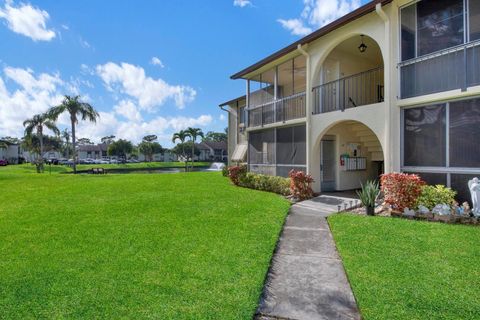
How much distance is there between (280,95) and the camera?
17.2m

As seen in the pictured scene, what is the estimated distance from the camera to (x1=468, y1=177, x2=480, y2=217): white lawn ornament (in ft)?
22.0

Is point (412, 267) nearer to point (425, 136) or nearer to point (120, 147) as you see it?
point (425, 136)

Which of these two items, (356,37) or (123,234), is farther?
(356,37)

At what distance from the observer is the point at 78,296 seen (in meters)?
3.69

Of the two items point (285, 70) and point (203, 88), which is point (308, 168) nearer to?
point (285, 70)

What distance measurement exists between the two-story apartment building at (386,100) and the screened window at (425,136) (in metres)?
0.03

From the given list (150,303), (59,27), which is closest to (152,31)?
(59,27)

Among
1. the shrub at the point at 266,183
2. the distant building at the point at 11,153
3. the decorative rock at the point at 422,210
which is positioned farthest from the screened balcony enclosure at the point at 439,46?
the distant building at the point at 11,153

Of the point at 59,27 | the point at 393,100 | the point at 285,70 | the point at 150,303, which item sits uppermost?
the point at 59,27

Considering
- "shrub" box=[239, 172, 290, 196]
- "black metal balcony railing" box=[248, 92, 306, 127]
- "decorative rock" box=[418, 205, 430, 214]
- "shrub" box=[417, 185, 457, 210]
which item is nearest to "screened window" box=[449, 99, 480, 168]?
"shrub" box=[417, 185, 457, 210]

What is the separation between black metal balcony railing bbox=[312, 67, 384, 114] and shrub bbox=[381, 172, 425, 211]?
5269mm

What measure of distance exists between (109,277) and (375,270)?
4.10 meters

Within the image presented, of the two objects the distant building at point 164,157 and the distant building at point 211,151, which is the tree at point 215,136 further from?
the distant building at point 211,151

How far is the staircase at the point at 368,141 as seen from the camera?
12422 mm
